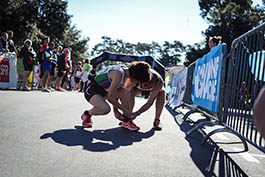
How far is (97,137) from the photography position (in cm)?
358

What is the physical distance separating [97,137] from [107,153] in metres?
0.77

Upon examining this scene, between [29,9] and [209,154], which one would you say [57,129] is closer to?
[209,154]

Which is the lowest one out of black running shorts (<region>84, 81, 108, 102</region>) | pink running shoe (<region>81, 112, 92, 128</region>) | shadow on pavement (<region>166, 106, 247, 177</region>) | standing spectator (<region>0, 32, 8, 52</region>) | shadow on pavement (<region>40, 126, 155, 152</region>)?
shadow on pavement (<region>166, 106, 247, 177</region>)

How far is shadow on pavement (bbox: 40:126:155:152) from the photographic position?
311 cm

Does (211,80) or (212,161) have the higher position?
(211,80)

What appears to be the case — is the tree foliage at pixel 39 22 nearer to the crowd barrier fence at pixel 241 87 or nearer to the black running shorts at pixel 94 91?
the black running shorts at pixel 94 91

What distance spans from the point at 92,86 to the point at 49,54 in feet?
22.7

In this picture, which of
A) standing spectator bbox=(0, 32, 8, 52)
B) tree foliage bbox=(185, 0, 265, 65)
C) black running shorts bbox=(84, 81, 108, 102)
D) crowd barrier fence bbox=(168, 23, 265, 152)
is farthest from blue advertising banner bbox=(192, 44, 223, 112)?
tree foliage bbox=(185, 0, 265, 65)

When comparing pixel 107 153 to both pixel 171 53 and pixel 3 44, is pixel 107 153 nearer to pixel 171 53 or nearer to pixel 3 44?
pixel 3 44

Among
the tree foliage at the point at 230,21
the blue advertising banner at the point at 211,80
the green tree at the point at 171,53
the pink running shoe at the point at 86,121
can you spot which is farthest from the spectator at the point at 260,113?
the green tree at the point at 171,53

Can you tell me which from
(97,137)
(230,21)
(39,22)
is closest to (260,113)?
(97,137)

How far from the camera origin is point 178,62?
107750 mm

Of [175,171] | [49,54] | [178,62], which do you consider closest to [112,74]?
[175,171]

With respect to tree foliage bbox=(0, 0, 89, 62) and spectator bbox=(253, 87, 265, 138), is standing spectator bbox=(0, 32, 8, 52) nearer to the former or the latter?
spectator bbox=(253, 87, 265, 138)
